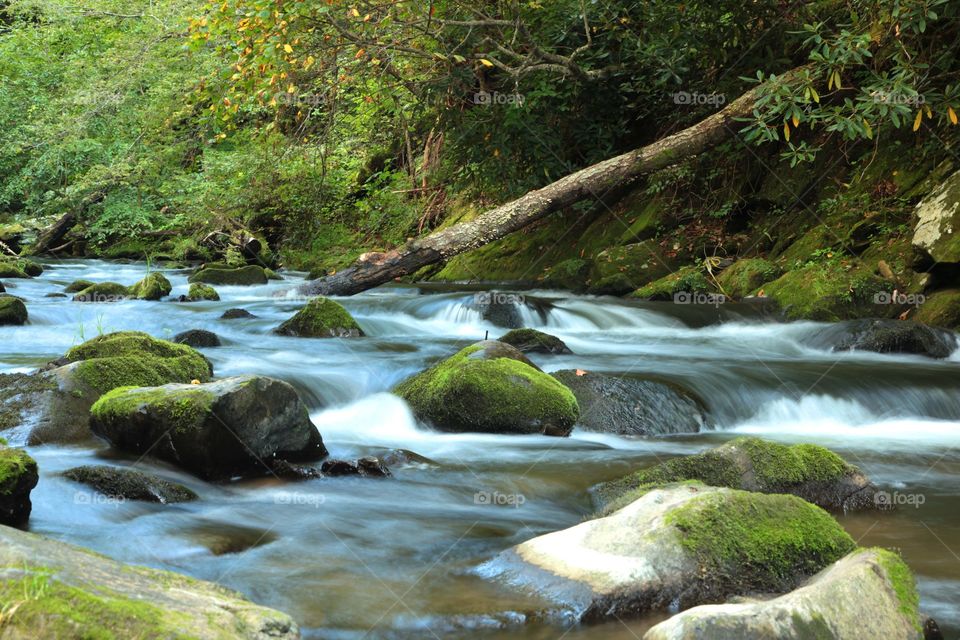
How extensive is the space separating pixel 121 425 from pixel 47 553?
2.86 meters

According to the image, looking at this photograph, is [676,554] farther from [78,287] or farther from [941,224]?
[78,287]

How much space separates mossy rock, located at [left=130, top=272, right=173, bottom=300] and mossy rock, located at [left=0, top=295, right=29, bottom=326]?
A: 2737 mm

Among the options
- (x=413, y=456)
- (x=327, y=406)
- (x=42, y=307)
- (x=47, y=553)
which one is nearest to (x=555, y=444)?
(x=413, y=456)

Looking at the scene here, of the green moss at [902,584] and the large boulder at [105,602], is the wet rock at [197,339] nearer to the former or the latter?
the large boulder at [105,602]

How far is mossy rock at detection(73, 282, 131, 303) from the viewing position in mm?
12469

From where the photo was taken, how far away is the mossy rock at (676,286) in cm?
1194

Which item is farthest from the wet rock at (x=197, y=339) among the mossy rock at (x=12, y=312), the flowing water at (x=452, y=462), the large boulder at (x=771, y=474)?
the large boulder at (x=771, y=474)

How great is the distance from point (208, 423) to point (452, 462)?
1612 millimetres

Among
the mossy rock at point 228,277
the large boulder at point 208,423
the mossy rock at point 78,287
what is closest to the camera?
the large boulder at point 208,423

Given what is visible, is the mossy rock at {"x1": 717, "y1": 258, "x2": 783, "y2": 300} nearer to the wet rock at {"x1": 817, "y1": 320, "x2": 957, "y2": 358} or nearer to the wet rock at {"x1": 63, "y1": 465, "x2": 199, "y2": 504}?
the wet rock at {"x1": 817, "y1": 320, "x2": 957, "y2": 358}

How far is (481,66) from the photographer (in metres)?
13.0

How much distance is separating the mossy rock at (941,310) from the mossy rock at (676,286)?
9.01ft

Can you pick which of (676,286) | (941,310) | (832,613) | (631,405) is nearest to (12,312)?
(631,405)

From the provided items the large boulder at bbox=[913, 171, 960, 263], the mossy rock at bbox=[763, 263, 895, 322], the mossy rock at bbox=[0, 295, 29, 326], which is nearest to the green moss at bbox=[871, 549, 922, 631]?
the large boulder at bbox=[913, 171, 960, 263]
